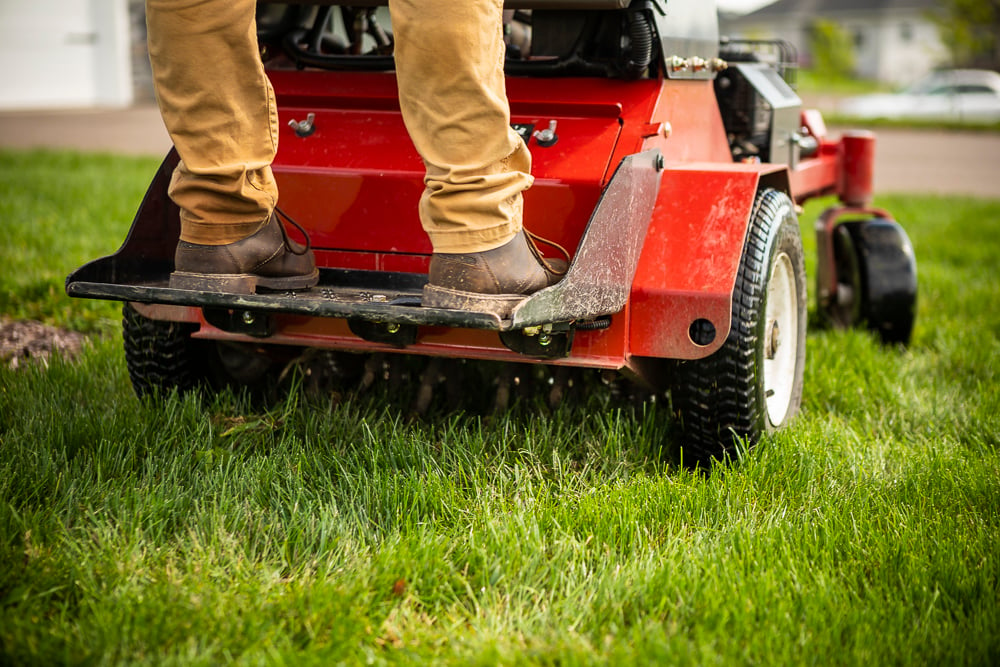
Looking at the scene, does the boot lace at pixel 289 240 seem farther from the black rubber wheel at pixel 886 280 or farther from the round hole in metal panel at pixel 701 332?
the black rubber wheel at pixel 886 280

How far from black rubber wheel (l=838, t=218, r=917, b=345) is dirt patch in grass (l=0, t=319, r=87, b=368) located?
2918 mm

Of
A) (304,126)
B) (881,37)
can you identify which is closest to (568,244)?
(304,126)

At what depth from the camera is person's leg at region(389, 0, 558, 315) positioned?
78.8 inches

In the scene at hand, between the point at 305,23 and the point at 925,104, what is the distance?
25193 mm

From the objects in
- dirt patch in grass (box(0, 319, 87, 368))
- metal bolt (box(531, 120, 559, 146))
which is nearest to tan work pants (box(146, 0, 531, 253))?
metal bolt (box(531, 120, 559, 146))

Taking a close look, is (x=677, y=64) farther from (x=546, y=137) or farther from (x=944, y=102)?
(x=944, y=102)

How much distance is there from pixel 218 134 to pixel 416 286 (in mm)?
583

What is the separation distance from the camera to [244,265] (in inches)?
90.3

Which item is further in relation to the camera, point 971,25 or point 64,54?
point 971,25

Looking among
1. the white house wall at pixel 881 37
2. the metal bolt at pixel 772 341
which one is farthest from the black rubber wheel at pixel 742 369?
the white house wall at pixel 881 37

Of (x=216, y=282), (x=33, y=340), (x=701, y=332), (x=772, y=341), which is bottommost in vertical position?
(x=33, y=340)

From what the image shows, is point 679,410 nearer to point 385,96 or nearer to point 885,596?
point 885,596

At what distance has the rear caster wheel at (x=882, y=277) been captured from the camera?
3.98m

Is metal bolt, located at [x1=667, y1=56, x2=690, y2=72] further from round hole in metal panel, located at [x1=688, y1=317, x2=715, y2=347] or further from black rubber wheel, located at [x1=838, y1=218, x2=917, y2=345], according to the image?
black rubber wheel, located at [x1=838, y1=218, x2=917, y2=345]
